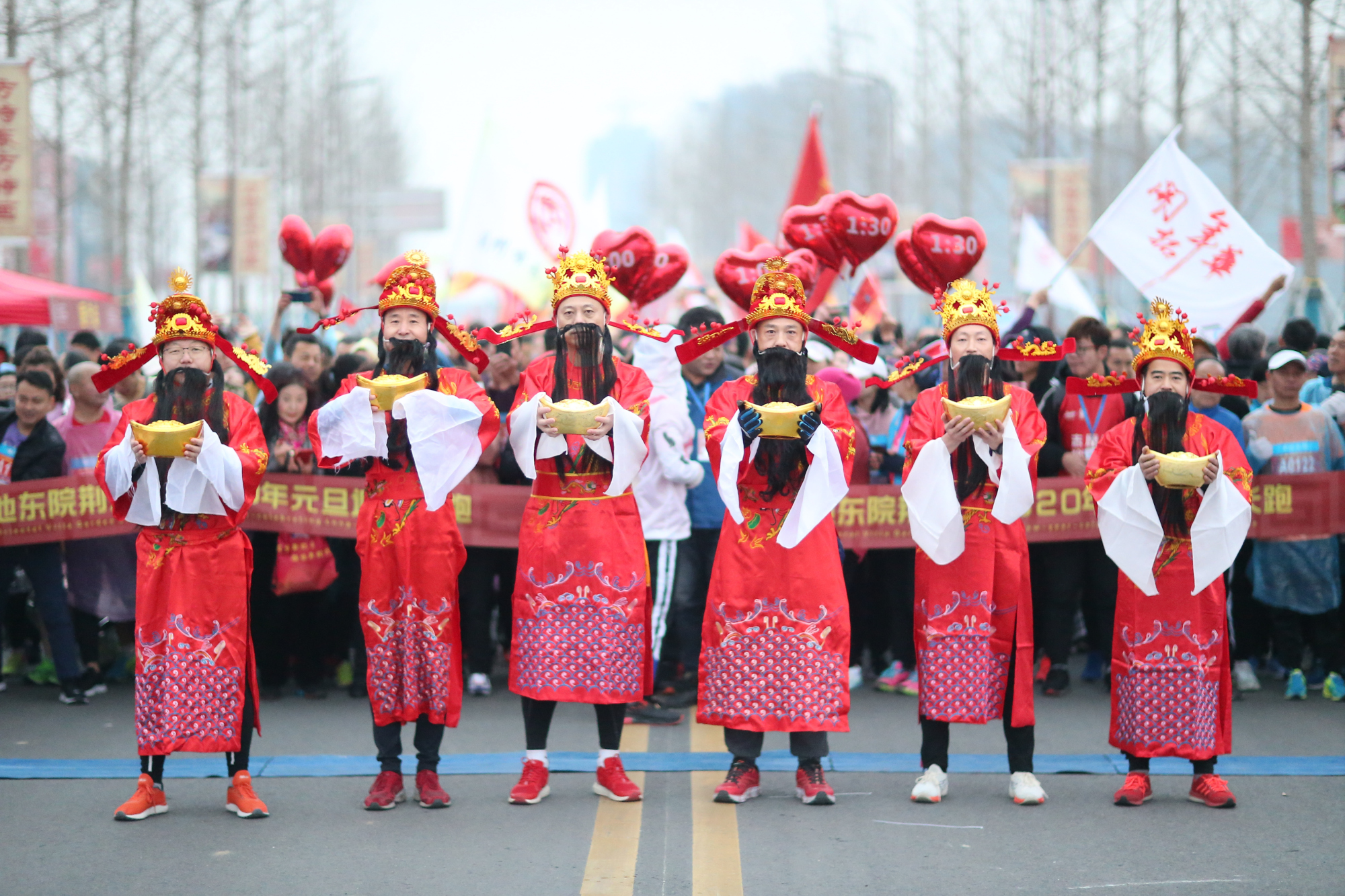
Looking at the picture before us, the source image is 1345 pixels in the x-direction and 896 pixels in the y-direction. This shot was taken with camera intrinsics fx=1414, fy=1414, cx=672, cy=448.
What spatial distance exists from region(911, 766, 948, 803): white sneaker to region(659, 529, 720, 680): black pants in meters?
1.99

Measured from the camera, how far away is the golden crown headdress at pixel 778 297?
17.8ft

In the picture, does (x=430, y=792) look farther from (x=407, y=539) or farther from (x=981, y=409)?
(x=981, y=409)

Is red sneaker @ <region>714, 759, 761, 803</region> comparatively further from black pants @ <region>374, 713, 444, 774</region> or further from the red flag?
the red flag

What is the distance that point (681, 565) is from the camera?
7234mm

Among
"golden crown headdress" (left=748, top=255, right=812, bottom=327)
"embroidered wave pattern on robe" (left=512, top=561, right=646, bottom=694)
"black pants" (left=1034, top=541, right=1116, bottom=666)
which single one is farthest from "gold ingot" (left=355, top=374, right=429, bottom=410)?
"black pants" (left=1034, top=541, right=1116, bottom=666)

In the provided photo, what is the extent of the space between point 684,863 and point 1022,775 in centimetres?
148

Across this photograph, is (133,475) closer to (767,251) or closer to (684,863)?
(684,863)

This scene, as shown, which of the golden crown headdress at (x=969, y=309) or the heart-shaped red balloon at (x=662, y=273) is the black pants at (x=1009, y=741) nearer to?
the golden crown headdress at (x=969, y=309)

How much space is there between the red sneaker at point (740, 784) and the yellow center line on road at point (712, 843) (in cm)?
3

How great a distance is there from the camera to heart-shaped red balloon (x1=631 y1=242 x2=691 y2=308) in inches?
297

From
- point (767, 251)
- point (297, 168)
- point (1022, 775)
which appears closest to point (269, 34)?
point (297, 168)

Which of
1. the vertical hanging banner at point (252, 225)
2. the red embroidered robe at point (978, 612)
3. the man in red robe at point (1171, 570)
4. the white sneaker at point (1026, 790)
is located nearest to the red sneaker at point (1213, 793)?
the man in red robe at point (1171, 570)

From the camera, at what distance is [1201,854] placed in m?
4.72

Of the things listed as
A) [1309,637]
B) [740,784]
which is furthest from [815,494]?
[1309,637]
